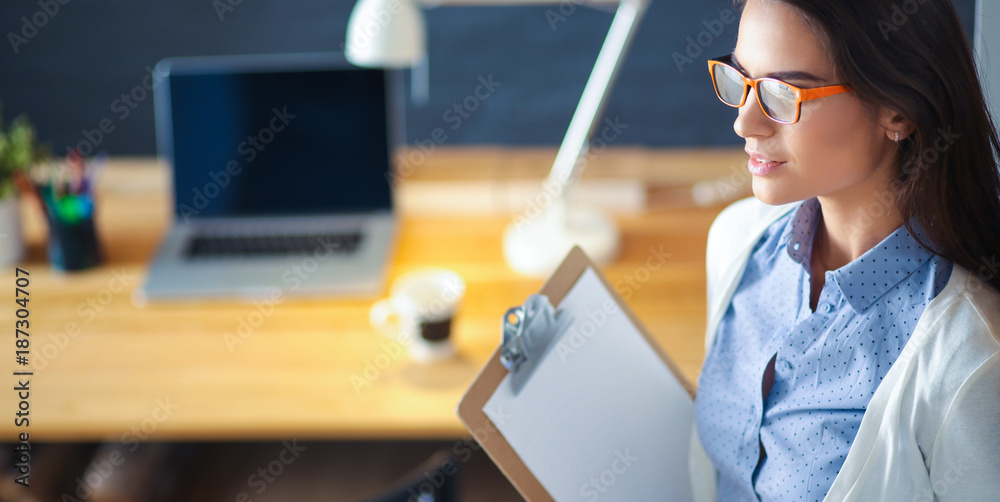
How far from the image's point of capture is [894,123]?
71cm

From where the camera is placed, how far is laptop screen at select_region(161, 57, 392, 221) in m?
1.65

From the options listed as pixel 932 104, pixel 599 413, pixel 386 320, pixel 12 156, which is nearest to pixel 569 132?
pixel 386 320

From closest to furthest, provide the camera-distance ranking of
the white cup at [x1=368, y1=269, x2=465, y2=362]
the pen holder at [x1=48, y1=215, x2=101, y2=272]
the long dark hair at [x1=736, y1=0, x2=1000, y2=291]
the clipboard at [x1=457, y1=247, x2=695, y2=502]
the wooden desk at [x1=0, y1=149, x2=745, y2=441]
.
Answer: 1. the long dark hair at [x1=736, y1=0, x2=1000, y2=291]
2. the clipboard at [x1=457, y1=247, x2=695, y2=502]
3. the wooden desk at [x1=0, y1=149, x2=745, y2=441]
4. the white cup at [x1=368, y1=269, x2=465, y2=362]
5. the pen holder at [x1=48, y1=215, x2=101, y2=272]

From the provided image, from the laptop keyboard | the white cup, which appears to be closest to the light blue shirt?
the white cup

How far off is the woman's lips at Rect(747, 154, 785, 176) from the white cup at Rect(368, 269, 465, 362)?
2.22 feet

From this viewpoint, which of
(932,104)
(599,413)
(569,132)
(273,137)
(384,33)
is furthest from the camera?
(273,137)

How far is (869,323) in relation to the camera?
791mm

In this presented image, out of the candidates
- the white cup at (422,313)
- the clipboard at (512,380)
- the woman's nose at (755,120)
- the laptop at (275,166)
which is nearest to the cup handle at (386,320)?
the white cup at (422,313)

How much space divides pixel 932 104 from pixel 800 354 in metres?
0.28

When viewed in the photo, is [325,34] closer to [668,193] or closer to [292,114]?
[292,114]

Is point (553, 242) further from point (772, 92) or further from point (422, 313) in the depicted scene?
point (772, 92)

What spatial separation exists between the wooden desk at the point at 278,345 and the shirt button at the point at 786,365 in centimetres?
41

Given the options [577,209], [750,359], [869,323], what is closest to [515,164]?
[577,209]

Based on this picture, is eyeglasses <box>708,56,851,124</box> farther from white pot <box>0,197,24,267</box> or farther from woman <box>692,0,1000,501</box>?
white pot <box>0,197,24,267</box>
